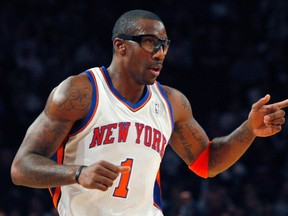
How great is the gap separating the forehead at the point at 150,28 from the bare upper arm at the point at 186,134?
0.54 metres

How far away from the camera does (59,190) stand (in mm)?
4406

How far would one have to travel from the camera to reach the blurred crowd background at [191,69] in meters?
8.77

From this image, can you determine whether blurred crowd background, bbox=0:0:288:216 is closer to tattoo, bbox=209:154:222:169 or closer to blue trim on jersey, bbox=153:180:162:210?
tattoo, bbox=209:154:222:169

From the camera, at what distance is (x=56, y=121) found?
4.18 metres

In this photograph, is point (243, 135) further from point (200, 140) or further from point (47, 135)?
point (47, 135)

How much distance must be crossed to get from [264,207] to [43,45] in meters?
4.45

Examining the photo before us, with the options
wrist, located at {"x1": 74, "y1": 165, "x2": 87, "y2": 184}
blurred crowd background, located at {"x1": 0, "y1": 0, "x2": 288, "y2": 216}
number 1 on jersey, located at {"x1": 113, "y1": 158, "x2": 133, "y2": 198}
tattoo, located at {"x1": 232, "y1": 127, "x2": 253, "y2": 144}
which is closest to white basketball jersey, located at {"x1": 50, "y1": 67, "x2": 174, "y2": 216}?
number 1 on jersey, located at {"x1": 113, "y1": 158, "x2": 133, "y2": 198}

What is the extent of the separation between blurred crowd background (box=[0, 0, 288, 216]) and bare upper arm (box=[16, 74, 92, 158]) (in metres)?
4.01

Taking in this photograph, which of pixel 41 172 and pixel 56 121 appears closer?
pixel 41 172

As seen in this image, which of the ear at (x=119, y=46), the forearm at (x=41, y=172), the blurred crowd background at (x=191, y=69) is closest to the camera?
the forearm at (x=41, y=172)

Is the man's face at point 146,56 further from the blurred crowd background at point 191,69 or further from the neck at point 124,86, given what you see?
the blurred crowd background at point 191,69

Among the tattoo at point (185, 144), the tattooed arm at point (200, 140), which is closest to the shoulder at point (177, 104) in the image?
the tattooed arm at point (200, 140)

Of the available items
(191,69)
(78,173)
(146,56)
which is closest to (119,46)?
(146,56)

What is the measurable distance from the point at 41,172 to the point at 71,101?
50 centimetres
